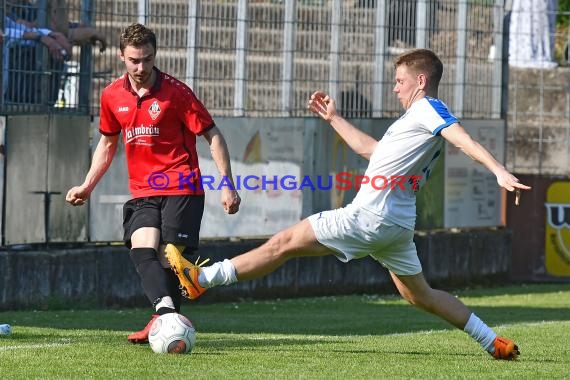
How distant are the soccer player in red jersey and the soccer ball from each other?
1.65 feet

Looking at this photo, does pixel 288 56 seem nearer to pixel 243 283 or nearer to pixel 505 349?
pixel 243 283

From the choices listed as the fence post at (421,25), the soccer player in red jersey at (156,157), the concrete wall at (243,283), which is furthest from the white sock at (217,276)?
the fence post at (421,25)

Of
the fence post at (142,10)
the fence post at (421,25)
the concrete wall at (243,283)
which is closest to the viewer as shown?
the concrete wall at (243,283)

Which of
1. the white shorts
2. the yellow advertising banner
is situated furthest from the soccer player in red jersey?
the yellow advertising banner

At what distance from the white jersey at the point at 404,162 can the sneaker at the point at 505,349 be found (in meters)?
0.95

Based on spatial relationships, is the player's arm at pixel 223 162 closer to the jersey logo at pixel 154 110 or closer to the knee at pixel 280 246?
the jersey logo at pixel 154 110

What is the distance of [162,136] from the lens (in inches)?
377

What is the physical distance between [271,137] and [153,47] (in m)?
7.30

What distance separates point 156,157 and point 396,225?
6.29 feet

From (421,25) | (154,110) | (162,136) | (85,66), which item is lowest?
(162,136)

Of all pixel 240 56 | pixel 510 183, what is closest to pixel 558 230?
pixel 240 56

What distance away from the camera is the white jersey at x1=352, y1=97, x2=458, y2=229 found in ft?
28.0

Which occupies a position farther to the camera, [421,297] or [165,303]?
[165,303]

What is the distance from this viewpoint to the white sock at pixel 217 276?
8406 mm
